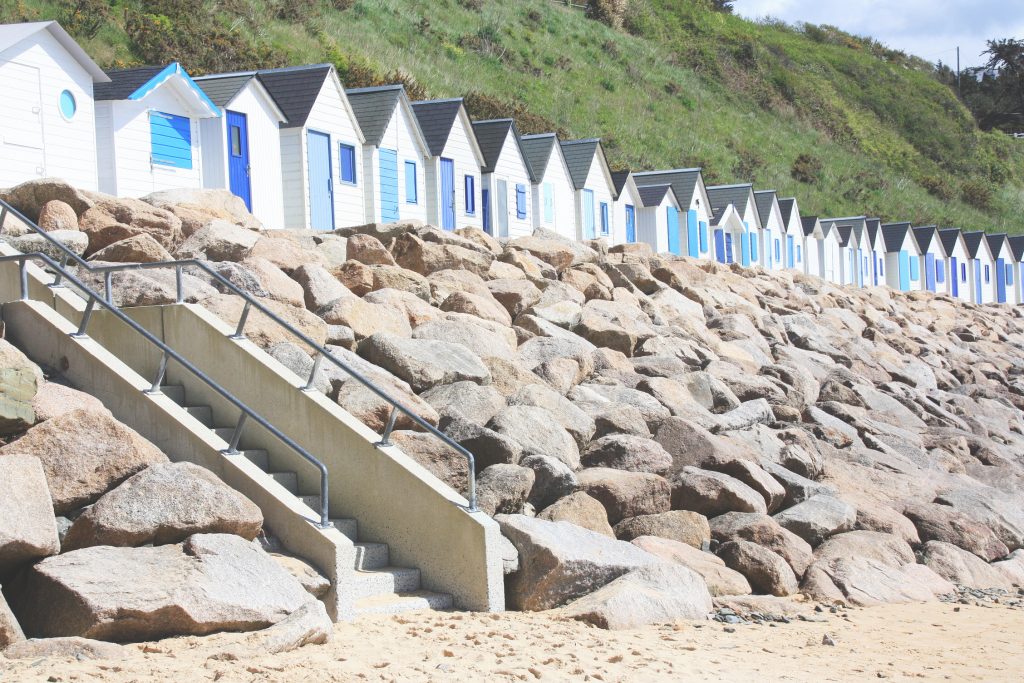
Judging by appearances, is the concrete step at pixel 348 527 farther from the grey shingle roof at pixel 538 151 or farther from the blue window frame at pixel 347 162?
the grey shingle roof at pixel 538 151

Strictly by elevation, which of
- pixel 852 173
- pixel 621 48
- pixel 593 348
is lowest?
pixel 593 348

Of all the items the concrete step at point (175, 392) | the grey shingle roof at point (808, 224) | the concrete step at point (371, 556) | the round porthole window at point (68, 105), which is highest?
the round porthole window at point (68, 105)

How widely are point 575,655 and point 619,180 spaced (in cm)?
2963

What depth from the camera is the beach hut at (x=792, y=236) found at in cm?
4556

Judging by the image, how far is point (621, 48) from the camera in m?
71.1

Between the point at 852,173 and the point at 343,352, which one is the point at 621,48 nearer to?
the point at 852,173

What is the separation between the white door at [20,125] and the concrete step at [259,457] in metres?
9.45

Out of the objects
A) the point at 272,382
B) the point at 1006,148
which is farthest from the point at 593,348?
the point at 1006,148

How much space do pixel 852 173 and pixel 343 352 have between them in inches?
2501

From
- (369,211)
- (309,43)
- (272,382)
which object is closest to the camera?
(272,382)

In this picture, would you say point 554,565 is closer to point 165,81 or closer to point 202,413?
point 202,413

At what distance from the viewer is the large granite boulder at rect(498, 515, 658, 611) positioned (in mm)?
9266

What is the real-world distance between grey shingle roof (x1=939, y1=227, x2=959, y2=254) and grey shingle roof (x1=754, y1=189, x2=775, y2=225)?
1595 centimetres

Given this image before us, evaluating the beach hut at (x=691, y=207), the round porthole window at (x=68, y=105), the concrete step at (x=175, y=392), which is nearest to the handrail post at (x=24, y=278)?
the concrete step at (x=175, y=392)
